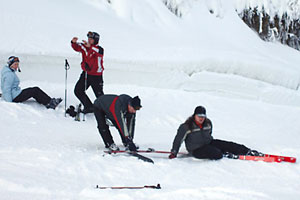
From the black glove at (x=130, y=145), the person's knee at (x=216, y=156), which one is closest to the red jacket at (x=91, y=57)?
the black glove at (x=130, y=145)

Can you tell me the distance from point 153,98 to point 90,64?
94.9 inches

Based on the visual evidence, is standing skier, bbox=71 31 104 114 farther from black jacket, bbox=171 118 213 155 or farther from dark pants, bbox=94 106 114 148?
black jacket, bbox=171 118 213 155

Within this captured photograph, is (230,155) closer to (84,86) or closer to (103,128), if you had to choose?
(103,128)

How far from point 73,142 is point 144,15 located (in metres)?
7.46

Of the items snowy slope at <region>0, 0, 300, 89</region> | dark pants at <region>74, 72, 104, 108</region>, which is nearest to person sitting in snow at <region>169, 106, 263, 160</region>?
dark pants at <region>74, 72, 104, 108</region>

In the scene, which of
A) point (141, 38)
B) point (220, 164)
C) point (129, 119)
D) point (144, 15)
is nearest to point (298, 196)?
point (220, 164)

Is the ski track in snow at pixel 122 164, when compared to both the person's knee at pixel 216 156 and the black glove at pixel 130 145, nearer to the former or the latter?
the person's knee at pixel 216 156

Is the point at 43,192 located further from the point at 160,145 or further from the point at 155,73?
the point at 155,73

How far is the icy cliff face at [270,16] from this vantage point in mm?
14273

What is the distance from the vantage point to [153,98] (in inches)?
371

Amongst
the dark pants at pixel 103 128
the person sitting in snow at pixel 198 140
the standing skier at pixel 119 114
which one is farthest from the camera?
the dark pants at pixel 103 128

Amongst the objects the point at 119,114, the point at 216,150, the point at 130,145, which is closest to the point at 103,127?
the point at 119,114

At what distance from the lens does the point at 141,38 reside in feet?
37.3

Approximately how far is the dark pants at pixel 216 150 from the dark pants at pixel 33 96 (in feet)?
12.2
